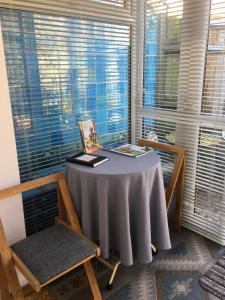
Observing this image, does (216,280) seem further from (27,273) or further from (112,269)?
(27,273)

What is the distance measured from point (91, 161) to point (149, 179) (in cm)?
40

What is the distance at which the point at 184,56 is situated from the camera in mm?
2051

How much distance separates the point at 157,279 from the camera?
5.84 ft

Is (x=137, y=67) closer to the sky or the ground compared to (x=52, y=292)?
closer to the sky

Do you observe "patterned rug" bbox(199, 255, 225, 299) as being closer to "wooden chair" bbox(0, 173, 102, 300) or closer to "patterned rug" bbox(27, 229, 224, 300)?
"patterned rug" bbox(27, 229, 224, 300)

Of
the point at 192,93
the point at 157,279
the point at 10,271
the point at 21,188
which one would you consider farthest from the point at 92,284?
the point at 192,93

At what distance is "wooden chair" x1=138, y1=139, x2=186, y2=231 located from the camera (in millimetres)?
2084

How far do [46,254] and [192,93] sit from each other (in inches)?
62.6

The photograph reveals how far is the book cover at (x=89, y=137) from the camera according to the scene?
6.28ft

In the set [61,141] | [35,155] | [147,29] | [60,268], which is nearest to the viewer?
[60,268]

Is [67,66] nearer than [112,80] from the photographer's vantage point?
Yes

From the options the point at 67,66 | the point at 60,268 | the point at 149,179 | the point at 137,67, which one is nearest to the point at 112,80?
the point at 137,67

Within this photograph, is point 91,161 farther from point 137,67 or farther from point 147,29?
point 147,29

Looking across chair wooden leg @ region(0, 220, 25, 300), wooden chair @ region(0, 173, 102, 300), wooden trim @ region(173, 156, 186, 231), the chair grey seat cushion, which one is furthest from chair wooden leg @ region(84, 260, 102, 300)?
wooden trim @ region(173, 156, 186, 231)
